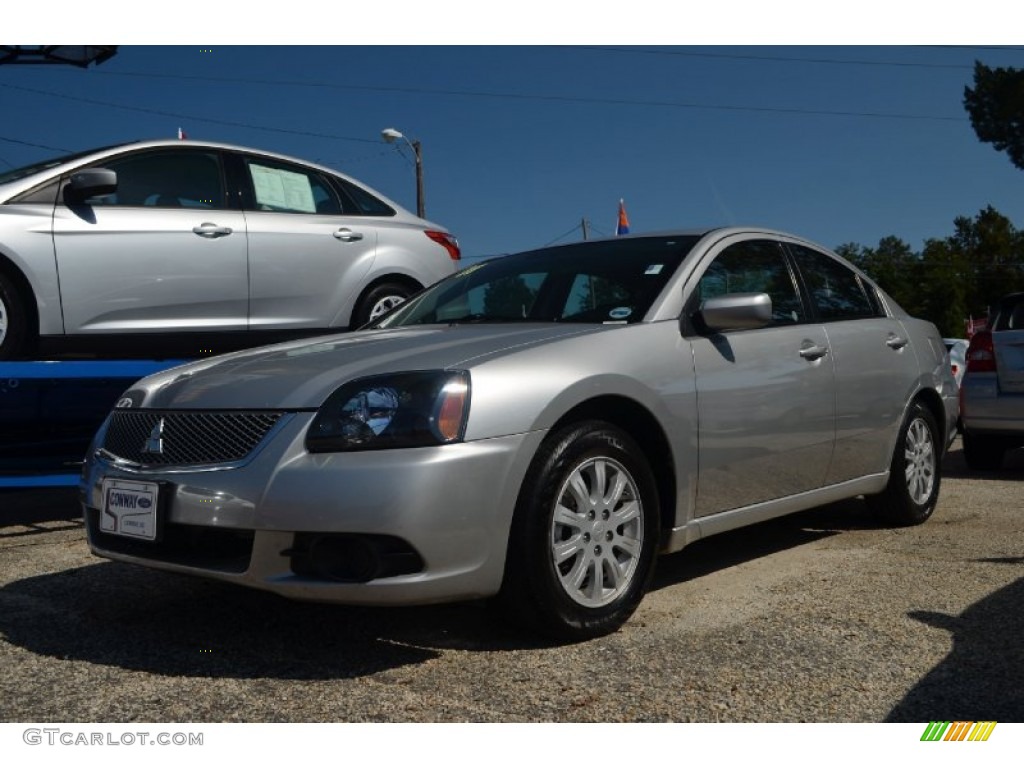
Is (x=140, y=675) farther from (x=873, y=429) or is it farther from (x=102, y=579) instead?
(x=873, y=429)

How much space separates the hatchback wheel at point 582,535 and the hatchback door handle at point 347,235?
306cm

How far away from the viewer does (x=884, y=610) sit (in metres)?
3.85

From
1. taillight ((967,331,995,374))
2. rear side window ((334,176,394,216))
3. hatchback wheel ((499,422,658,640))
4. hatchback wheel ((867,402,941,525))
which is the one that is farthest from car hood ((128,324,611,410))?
taillight ((967,331,995,374))

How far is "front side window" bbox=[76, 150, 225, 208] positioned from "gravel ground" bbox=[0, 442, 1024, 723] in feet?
6.09

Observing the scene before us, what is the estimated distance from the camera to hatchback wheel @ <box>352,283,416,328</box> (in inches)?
248

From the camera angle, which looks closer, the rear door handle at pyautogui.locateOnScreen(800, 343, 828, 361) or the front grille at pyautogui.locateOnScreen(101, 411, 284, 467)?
the front grille at pyautogui.locateOnScreen(101, 411, 284, 467)

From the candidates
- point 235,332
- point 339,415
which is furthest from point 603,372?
point 235,332

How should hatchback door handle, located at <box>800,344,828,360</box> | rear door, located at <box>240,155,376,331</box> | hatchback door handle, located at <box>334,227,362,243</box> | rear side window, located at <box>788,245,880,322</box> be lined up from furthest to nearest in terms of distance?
hatchback door handle, located at <box>334,227,362,243</box> → rear door, located at <box>240,155,376,331</box> → rear side window, located at <box>788,245,880,322</box> → hatchback door handle, located at <box>800,344,828,360</box>

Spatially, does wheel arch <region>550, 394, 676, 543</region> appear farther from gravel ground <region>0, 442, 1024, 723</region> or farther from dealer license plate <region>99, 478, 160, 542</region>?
dealer license plate <region>99, 478, 160, 542</region>

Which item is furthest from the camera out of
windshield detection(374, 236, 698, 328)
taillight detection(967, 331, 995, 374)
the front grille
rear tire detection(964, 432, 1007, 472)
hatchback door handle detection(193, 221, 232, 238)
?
rear tire detection(964, 432, 1007, 472)

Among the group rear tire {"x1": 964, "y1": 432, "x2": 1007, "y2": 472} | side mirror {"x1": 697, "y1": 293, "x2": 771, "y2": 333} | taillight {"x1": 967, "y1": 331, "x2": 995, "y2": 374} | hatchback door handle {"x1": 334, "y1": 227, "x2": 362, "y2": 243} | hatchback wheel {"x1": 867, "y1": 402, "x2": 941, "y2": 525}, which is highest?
hatchback door handle {"x1": 334, "y1": 227, "x2": 362, "y2": 243}

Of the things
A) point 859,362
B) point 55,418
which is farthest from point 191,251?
point 859,362

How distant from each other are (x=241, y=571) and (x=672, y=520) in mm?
1555

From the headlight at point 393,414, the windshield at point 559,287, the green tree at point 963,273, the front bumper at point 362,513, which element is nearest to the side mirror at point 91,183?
the windshield at point 559,287
